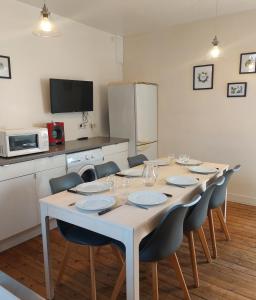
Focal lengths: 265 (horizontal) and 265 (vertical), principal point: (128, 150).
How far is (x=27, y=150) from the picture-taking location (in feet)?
8.75

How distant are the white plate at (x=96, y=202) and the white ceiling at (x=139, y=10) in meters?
2.33

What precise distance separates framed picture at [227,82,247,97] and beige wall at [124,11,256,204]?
0.20 feet

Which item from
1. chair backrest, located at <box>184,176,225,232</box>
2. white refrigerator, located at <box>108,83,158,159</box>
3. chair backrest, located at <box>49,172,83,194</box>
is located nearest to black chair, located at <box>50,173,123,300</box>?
chair backrest, located at <box>49,172,83,194</box>

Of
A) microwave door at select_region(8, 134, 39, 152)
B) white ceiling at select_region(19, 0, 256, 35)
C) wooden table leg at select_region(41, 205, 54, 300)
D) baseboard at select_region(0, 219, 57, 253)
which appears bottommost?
baseboard at select_region(0, 219, 57, 253)

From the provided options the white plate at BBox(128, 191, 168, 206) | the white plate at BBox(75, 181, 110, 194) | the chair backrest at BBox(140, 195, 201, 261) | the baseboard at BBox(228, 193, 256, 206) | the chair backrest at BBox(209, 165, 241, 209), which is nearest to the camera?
the chair backrest at BBox(140, 195, 201, 261)

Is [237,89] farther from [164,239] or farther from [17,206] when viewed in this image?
[17,206]

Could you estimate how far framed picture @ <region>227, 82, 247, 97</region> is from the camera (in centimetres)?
347

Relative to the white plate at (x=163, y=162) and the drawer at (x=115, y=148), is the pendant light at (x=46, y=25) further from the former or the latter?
the drawer at (x=115, y=148)

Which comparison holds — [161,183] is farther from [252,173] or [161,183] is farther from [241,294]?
[252,173]

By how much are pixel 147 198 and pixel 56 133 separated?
6.42 ft

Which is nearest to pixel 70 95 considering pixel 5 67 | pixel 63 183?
pixel 5 67

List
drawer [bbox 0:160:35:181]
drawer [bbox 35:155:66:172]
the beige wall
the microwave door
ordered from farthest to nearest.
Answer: the beige wall → drawer [bbox 35:155:66:172] → the microwave door → drawer [bbox 0:160:35:181]

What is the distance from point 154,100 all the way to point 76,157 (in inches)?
67.9

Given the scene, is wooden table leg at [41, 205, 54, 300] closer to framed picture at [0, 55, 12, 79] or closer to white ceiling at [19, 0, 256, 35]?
framed picture at [0, 55, 12, 79]
